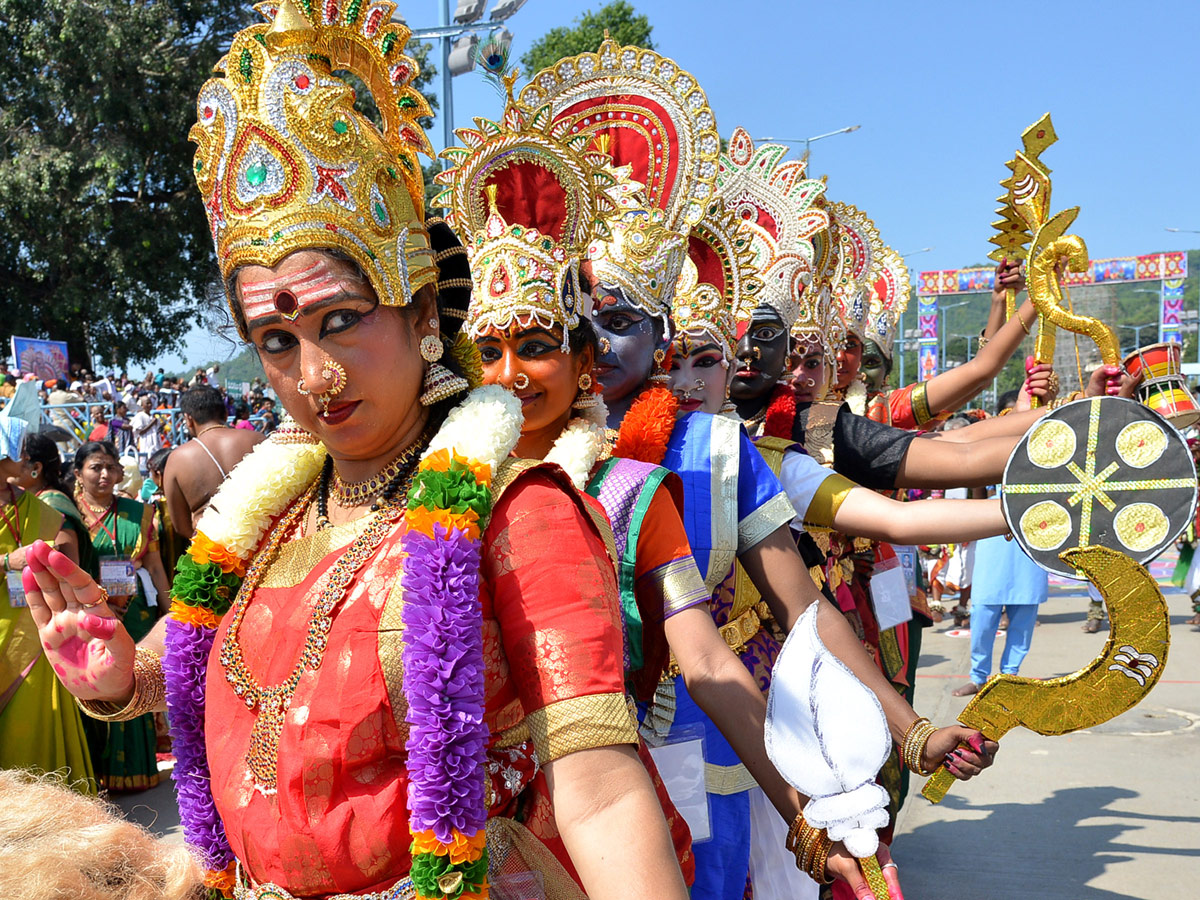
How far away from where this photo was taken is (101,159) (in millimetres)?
17453

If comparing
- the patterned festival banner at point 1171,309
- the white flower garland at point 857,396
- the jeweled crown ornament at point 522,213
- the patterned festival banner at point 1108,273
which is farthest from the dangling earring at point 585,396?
the patterned festival banner at point 1108,273

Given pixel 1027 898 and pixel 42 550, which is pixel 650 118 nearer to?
pixel 42 550

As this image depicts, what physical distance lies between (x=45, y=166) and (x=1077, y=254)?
725 inches

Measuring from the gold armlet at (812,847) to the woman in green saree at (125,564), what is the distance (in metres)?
4.68

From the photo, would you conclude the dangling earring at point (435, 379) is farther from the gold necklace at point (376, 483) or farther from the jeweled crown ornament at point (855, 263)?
the jeweled crown ornament at point (855, 263)

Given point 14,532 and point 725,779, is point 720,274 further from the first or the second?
point 14,532

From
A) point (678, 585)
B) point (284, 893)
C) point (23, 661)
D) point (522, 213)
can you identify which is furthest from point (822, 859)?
point (23, 661)

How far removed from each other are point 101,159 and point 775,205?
16884 millimetres

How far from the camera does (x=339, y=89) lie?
1.49 meters

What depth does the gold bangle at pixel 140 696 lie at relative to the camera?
1.66 metres

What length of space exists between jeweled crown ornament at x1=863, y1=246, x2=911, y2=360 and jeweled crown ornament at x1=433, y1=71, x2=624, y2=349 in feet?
13.5

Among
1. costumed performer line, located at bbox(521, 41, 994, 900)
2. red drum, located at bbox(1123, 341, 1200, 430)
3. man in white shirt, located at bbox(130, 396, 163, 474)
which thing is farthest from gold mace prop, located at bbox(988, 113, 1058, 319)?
man in white shirt, located at bbox(130, 396, 163, 474)

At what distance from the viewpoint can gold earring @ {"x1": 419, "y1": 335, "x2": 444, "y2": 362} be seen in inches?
61.3

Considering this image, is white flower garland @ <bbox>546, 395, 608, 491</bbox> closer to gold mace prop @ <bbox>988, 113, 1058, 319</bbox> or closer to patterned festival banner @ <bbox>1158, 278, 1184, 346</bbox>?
gold mace prop @ <bbox>988, 113, 1058, 319</bbox>
